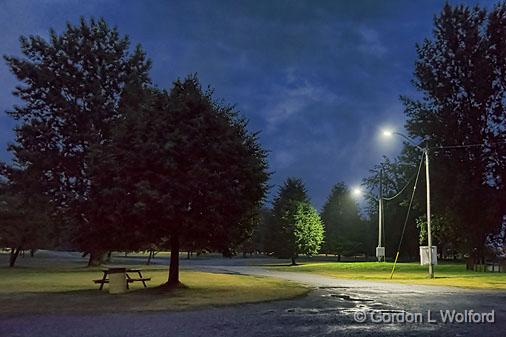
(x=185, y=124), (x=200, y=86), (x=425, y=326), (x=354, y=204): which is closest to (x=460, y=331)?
(x=425, y=326)

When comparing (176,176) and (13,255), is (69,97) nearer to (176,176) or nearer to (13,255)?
(13,255)

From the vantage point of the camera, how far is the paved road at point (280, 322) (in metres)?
9.31

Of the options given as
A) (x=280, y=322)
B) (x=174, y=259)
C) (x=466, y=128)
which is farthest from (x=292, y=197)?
(x=280, y=322)

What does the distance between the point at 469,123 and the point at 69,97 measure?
116 feet

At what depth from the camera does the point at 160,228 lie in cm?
1767

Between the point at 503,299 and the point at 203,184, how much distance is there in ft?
34.9

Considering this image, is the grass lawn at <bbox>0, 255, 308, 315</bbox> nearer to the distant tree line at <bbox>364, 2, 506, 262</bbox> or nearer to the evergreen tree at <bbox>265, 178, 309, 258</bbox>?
the distant tree line at <bbox>364, 2, 506, 262</bbox>

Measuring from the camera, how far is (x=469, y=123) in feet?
134

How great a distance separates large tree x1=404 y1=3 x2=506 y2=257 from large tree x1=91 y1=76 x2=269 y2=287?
84.7 ft

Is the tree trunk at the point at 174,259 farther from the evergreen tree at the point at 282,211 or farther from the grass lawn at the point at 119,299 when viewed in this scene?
the evergreen tree at the point at 282,211

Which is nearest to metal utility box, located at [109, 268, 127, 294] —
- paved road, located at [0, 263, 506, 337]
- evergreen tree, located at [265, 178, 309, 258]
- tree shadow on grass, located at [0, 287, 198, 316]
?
tree shadow on grass, located at [0, 287, 198, 316]

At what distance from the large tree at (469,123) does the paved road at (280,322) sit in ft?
87.5

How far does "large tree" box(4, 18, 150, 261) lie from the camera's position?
1618 inches

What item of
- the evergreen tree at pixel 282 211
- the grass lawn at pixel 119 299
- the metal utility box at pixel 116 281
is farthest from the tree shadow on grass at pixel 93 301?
the evergreen tree at pixel 282 211
